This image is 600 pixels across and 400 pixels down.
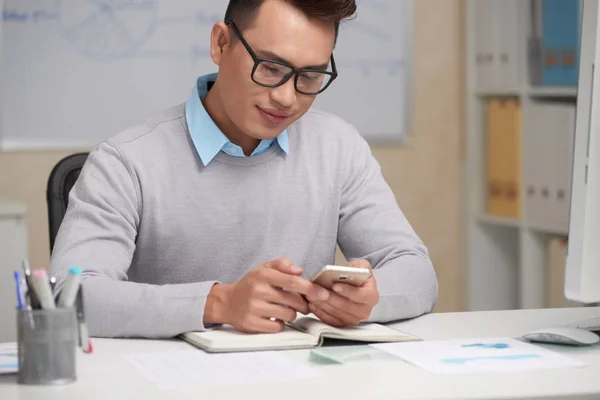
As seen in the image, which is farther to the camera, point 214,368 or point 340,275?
point 340,275

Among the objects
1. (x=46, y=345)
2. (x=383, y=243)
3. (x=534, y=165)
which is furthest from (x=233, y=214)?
(x=534, y=165)

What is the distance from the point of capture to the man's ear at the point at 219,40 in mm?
1969

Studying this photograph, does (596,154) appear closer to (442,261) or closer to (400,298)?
(400,298)

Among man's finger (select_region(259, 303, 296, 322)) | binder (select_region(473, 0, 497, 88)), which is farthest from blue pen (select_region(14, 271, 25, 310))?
binder (select_region(473, 0, 497, 88))

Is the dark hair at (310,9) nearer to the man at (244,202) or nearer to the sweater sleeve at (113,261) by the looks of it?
the man at (244,202)

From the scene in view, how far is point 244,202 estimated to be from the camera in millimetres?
2037

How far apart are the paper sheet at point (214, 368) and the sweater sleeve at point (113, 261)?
0.12 meters

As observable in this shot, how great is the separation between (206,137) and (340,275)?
54 cm

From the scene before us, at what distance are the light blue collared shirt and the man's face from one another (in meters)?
0.06

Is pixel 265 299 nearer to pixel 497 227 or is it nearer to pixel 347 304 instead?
pixel 347 304

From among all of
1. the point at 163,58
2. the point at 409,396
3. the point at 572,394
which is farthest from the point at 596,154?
the point at 163,58

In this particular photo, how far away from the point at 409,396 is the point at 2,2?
2645 mm

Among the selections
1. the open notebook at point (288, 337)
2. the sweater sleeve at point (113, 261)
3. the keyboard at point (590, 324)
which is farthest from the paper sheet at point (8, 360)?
the keyboard at point (590, 324)

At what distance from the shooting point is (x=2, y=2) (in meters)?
3.45
